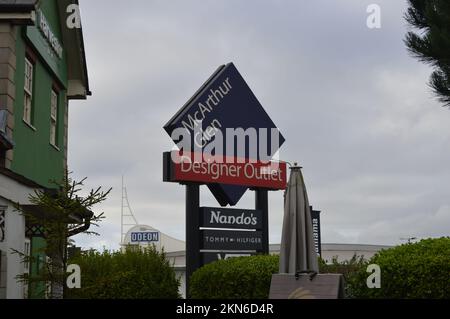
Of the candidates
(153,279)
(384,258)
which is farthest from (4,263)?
(384,258)

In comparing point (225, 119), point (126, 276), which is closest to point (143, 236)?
point (225, 119)

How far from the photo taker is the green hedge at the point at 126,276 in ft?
47.6

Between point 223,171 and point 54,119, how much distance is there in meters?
5.32

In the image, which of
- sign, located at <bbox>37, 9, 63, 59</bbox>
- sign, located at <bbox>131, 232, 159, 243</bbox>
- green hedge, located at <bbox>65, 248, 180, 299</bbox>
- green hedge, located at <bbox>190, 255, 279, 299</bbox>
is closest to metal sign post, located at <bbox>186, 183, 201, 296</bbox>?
green hedge, located at <bbox>65, 248, 180, 299</bbox>

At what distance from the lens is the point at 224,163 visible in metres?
18.6

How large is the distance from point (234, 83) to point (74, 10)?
5.09m

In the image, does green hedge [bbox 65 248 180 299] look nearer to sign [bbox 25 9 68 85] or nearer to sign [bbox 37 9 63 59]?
sign [bbox 25 9 68 85]

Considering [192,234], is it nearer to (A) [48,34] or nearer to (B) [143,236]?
(A) [48,34]

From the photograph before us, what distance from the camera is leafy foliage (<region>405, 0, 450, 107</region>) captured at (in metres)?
18.6

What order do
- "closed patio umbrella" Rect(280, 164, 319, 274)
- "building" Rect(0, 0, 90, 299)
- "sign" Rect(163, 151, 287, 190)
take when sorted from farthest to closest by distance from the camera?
"sign" Rect(163, 151, 287, 190), "building" Rect(0, 0, 90, 299), "closed patio umbrella" Rect(280, 164, 319, 274)

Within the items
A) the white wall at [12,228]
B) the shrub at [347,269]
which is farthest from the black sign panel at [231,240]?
the white wall at [12,228]

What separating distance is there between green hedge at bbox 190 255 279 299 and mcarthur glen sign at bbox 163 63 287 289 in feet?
5.96

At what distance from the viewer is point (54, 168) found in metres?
19.9

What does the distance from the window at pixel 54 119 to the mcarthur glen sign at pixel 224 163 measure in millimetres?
4423
